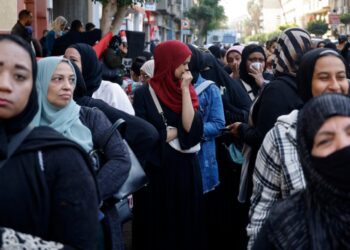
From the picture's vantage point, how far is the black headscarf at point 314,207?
2289mm

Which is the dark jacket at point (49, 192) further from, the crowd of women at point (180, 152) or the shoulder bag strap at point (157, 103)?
the shoulder bag strap at point (157, 103)

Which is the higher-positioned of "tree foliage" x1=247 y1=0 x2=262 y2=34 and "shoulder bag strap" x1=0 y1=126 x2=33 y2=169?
"tree foliage" x1=247 y1=0 x2=262 y2=34

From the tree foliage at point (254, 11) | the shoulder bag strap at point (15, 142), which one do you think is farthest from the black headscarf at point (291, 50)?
the tree foliage at point (254, 11)

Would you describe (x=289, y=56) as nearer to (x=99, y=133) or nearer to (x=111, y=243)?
(x=99, y=133)

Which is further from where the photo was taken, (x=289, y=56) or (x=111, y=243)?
(x=289, y=56)

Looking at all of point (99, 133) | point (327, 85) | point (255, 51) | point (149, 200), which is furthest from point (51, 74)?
point (255, 51)

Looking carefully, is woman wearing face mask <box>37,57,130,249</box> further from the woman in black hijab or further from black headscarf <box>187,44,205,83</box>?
the woman in black hijab

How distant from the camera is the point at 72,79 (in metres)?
3.78

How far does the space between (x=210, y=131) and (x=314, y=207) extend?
125 inches

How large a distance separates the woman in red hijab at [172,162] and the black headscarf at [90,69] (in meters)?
0.59

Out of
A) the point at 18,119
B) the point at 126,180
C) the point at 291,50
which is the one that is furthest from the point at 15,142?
the point at 291,50

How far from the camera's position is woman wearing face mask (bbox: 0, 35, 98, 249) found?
2430mm

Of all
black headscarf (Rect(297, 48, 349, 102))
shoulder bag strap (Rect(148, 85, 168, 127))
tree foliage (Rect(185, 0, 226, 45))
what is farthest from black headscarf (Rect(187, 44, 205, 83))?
tree foliage (Rect(185, 0, 226, 45))

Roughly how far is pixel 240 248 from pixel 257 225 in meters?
2.78
